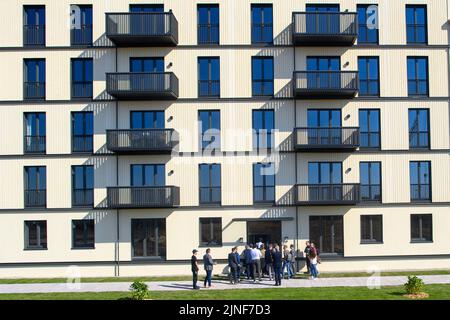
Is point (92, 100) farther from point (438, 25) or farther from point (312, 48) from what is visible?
point (438, 25)

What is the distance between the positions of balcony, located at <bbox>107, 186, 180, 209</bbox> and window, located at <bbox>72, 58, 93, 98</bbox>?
18.8 ft

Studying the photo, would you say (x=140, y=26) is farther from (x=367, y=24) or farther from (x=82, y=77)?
(x=367, y=24)

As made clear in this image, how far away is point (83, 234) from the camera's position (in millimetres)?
26516

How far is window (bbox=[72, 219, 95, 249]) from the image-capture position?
26.4 m

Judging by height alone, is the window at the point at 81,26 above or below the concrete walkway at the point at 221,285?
above

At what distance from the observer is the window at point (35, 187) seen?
2658 cm

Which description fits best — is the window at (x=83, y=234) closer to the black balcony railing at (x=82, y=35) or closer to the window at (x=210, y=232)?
the window at (x=210, y=232)

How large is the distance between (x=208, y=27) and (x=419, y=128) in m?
13.4

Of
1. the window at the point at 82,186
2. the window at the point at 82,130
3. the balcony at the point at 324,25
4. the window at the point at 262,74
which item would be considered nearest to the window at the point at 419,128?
the balcony at the point at 324,25

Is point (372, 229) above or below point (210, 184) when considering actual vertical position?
below

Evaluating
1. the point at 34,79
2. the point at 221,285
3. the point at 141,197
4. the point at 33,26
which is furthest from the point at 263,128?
the point at 33,26

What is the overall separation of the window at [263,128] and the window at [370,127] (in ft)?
16.9

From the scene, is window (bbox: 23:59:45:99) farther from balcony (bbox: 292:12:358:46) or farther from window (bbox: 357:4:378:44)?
window (bbox: 357:4:378:44)

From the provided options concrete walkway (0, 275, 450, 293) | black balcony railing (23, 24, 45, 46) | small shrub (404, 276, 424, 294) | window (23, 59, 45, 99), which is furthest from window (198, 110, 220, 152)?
small shrub (404, 276, 424, 294)
